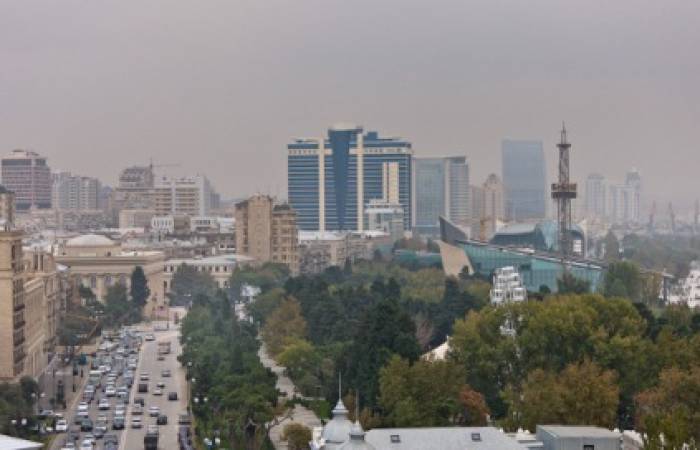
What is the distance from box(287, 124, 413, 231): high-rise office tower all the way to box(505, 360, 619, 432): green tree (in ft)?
426

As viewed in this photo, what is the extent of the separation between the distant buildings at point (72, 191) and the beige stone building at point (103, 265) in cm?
9010

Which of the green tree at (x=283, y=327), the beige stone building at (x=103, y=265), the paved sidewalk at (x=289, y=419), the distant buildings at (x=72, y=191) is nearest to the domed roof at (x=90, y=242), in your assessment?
the beige stone building at (x=103, y=265)

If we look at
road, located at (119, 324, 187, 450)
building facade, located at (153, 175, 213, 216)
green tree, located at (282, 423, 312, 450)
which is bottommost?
road, located at (119, 324, 187, 450)

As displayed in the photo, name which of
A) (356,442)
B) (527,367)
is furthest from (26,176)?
(356,442)

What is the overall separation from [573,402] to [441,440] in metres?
6.67

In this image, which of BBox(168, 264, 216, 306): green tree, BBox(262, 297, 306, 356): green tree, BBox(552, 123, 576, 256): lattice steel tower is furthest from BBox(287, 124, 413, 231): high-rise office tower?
BBox(262, 297, 306, 356): green tree

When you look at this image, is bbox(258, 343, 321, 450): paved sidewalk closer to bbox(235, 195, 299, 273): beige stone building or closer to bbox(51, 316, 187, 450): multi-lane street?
bbox(51, 316, 187, 450): multi-lane street

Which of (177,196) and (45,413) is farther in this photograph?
(177,196)

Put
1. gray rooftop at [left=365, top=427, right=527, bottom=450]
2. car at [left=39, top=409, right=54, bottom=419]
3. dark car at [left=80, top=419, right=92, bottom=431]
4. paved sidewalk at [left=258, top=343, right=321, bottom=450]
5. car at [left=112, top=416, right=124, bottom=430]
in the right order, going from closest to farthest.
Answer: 1. gray rooftop at [left=365, top=427, right=527, bottom=450]
2. paved sidewalk at [left=258, top=343, right=321, bottom=450]
3. dark car at [left=80, top=419, right=92, bottom=431]
4. car at [left=112, top=416, right=124, bottom=430]
5. car at [left=39, top=409, right=54, bottom=419]

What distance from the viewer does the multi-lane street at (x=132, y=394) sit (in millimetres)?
39594

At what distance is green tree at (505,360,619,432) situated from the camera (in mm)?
34188

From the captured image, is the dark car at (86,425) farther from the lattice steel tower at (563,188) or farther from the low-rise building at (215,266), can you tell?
the low-rise building at (215,266)

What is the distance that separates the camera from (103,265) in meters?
87.8

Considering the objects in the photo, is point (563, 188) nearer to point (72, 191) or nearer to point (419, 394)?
point (419, 394)
